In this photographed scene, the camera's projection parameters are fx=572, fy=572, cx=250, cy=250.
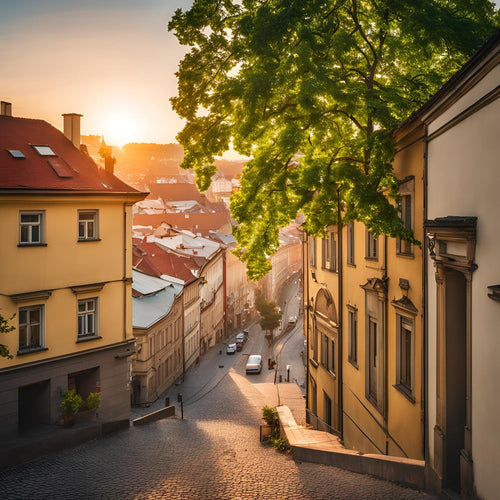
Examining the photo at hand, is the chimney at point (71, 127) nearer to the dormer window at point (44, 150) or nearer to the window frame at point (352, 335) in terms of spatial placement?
the dormer window at point (44, 150)

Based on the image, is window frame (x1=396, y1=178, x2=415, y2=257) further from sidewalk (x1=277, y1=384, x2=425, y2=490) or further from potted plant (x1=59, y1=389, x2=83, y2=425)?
potted plant (x1=59, y1=389, x2=83, y2=425)

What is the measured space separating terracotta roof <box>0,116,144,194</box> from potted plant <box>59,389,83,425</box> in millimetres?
7574

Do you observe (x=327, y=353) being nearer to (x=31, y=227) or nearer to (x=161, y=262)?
(x=31, y=227)

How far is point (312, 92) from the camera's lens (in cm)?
1300

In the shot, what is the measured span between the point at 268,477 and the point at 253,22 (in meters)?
11.3

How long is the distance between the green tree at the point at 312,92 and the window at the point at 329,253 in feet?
18.2

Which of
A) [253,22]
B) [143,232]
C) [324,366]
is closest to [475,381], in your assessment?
[253,22]

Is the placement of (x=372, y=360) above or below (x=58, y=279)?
below

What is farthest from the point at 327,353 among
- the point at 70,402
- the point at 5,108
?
the point at 5,108

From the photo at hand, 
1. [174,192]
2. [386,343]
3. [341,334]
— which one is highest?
[174,192]

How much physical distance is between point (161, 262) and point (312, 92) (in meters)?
38.5

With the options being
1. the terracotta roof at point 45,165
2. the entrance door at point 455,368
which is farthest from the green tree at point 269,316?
the entrance door at point 455,368

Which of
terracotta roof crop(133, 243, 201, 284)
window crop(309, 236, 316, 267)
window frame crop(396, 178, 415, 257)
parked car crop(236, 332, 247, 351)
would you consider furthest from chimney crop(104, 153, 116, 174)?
parked car crop(236, 332, 247, 351)

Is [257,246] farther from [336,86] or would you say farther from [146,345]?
[146,345]
